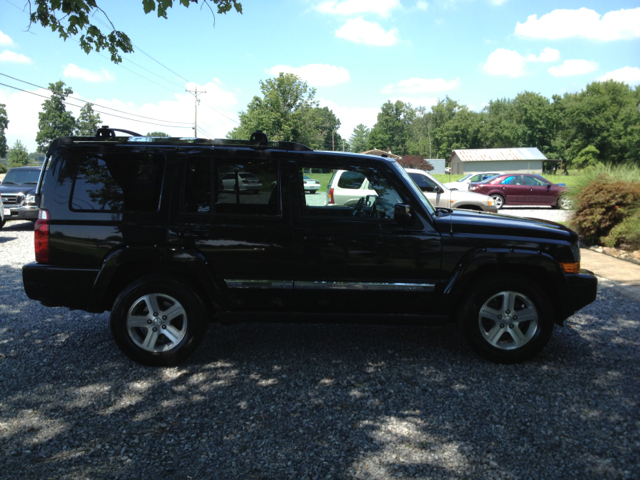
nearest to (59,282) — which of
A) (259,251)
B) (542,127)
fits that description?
(259,251)

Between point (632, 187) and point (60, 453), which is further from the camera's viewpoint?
point (632, 187)

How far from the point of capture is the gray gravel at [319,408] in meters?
2.88

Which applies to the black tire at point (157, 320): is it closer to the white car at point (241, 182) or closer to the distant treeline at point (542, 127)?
the white car at point (241, 182)

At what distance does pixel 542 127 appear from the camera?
94188 millimetres

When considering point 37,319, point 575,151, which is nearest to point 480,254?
point 37,319

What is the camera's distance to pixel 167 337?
14.2 feet

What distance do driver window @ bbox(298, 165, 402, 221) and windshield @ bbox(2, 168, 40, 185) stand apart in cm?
1452

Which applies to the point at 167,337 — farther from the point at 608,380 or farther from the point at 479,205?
the point at 479,205

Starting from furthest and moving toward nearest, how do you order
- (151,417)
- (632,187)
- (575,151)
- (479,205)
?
(575,151) → (479,205) → (632,187) → (151,417)

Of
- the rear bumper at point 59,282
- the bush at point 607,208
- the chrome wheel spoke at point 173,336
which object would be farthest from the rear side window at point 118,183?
the bush at point 607,208

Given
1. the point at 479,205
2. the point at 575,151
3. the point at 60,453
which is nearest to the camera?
the point at 60,453

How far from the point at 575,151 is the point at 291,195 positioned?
3778 inches

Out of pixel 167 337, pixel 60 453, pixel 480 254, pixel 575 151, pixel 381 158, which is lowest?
pixel 60 453

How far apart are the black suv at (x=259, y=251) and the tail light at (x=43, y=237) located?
0.04 feet
